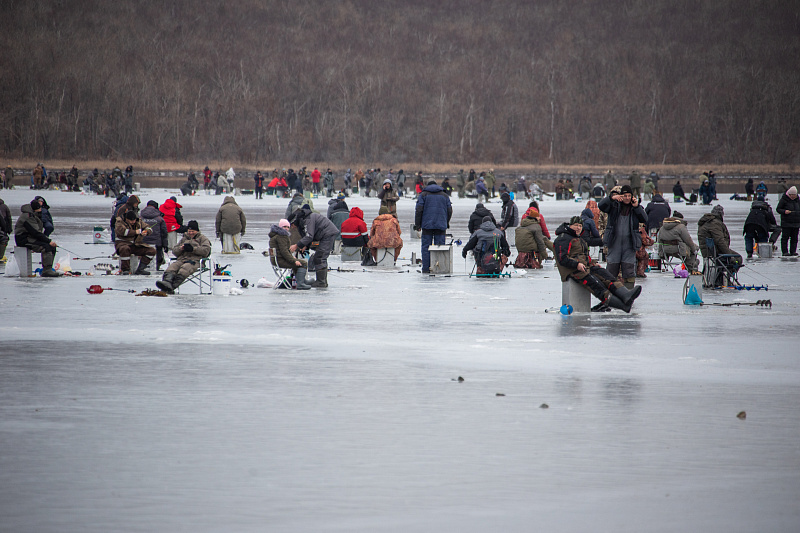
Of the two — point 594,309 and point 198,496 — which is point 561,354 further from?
point 198,496

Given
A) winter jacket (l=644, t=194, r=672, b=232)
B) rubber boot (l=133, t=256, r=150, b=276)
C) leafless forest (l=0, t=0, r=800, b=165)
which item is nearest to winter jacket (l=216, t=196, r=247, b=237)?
rubber boot (l=133, t=256, r=150, b=276)

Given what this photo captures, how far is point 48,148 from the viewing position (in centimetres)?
11075

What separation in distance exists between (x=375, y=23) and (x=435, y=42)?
10416 millimetres

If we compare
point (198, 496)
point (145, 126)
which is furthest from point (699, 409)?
point (145, 126)

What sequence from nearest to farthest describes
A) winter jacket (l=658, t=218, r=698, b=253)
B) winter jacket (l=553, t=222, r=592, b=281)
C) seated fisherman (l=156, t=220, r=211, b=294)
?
winter jacket (l=553, t=222, r=592, b=281) → seated fisherman (l=156, t=220, r=211, b=294) → winter jacket (l=658, t=218, r=698, b=253)

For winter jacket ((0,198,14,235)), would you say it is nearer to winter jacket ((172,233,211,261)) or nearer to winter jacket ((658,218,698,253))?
winter jacket ((172,233,211,261))

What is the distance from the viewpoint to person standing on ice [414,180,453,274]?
56.5ft

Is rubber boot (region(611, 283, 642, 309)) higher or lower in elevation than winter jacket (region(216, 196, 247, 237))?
lower

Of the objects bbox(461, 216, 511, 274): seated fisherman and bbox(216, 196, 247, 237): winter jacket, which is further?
bbox(216, 196, 247, 237): winter jacket

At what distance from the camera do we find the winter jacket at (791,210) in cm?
2005

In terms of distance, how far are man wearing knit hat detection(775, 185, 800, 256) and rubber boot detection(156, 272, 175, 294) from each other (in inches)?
480

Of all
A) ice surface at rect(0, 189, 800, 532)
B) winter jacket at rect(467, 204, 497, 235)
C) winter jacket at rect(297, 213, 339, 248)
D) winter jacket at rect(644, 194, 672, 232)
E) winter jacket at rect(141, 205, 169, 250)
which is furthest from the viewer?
winter jacket at rect(644, 194, 672, 232)

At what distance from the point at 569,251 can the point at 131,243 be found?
25.9 ft

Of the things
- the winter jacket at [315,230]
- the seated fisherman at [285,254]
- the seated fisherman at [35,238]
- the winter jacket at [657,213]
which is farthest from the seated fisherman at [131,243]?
the winter jacket at [657,213]
